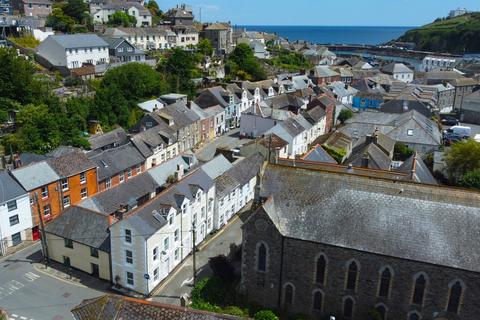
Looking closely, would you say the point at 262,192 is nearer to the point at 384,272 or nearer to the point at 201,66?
the point at 384,272

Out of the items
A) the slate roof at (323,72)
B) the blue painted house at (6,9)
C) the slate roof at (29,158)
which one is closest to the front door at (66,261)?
the slate roof at (29,158)

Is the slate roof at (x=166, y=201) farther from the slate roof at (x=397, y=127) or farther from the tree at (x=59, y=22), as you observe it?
the tree at (x=59, y=22)

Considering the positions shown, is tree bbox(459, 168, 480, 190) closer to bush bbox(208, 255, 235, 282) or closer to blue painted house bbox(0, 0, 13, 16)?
bush bbox(208, 255, 235, 282)

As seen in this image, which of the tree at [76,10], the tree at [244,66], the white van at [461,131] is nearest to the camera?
the white van at [461,131]

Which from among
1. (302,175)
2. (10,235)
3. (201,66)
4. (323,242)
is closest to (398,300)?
(323,242)

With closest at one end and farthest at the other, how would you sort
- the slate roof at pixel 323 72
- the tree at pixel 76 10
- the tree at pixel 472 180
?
1. the tree at pixel 472 180
2. the tree at pixel 76 10
3. the slate roof at pixel 323 72

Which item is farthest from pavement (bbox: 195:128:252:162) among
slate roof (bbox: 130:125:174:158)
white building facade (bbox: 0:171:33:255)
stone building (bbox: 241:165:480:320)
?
stone building (bbox: 241:165:480:320)

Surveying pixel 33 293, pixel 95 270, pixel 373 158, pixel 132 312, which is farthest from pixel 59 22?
pixel 132 312
